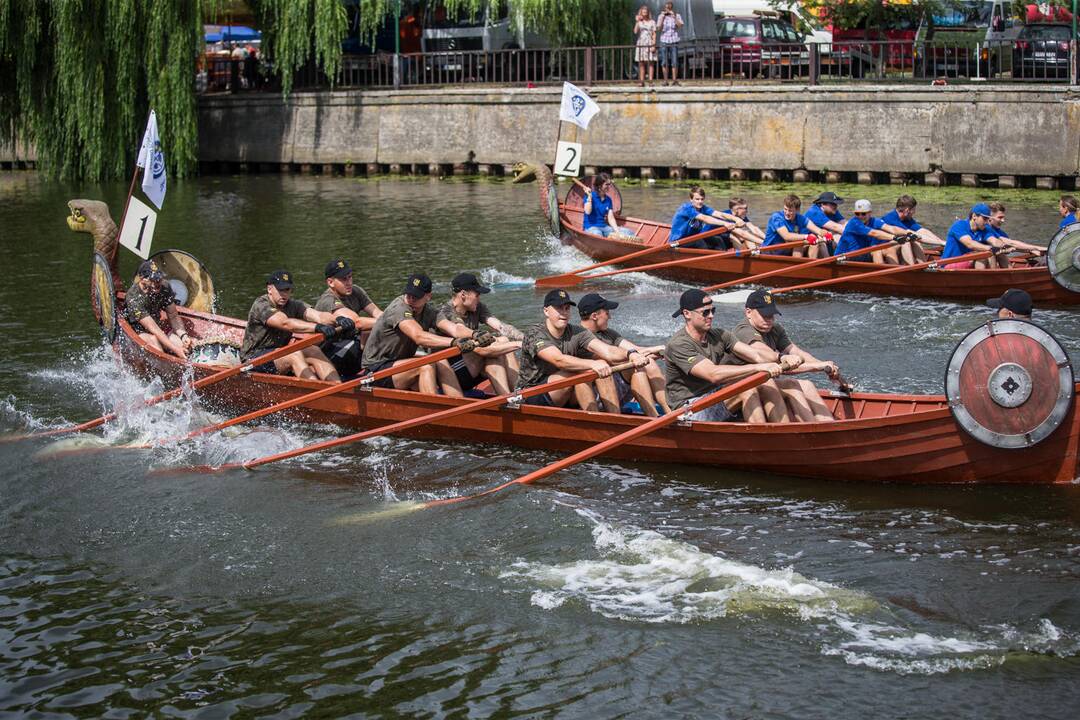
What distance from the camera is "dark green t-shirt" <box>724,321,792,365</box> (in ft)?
40.5

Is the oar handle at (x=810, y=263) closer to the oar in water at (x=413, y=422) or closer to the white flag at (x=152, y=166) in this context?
the oar in water at (x=413, y=422)

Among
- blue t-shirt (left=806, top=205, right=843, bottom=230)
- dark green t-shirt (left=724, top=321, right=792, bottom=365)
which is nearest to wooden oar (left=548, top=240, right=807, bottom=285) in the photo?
blue t-shirt (left=806, top=205, right=843, bottom=230)

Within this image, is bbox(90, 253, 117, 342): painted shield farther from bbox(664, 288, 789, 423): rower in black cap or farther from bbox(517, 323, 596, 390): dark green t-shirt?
bbox(664, 288, 789, 423): rower in black cap

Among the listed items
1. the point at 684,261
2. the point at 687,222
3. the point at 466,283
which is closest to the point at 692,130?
the point at 687,222

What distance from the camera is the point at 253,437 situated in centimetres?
1417

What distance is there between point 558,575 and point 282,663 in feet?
7.89

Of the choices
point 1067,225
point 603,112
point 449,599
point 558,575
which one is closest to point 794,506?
point 558,575

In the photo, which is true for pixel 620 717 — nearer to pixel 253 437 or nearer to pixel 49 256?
pixel 253 437

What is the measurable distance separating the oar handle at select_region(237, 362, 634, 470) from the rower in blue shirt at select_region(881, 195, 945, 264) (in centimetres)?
908

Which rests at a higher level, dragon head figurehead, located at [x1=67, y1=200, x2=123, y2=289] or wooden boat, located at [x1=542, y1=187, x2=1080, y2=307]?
dragon head figurehead, located at [x1=67, y1=200, x2=123, y2=289]

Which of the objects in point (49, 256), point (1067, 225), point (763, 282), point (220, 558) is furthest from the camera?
point (49, 256)

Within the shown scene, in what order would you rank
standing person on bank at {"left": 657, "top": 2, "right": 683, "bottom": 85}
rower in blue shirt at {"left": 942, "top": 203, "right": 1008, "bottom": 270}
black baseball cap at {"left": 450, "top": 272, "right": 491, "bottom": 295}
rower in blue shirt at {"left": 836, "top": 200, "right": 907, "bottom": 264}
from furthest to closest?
standing person on bank at {"left": 657, "top": 2, "right": 683, "bottom": 85}, rower in blue shirt at {"left": 836, "top": 200, "right": 907, "bottom": 264}, rower in blue shirt at {"left": 942, "top": 203, "right": 1008, "bottom": 270}, black baseball cap at {"left": 450, "top": 272, "right": 491, "bottom": 295}

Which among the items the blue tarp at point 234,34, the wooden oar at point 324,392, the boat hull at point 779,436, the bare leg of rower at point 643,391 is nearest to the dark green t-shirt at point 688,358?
the boat hull at point 779,436

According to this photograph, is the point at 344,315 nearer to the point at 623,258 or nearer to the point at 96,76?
the point at 623,258
